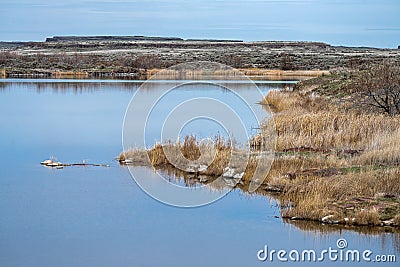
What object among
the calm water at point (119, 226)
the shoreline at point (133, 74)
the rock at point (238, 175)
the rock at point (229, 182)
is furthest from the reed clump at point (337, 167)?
the shoreline at point (133, 74)

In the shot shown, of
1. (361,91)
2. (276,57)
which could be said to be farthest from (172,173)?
(276,57)

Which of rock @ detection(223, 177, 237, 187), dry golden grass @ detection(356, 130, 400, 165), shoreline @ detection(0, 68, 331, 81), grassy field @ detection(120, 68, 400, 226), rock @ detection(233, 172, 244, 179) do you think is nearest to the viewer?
grassy field @ detection(120, 68, 400, 226)

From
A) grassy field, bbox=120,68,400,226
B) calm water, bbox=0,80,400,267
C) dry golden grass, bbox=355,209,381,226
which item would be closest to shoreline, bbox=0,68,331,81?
grassy field, bbox=120,68,400,226

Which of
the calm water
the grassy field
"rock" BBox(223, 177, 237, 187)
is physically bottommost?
the calm water

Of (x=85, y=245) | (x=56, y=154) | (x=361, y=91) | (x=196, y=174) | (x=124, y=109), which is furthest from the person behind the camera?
(x=124, y=109)

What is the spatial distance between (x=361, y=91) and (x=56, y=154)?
9372 millimetres

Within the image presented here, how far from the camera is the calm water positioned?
9609 millimetres

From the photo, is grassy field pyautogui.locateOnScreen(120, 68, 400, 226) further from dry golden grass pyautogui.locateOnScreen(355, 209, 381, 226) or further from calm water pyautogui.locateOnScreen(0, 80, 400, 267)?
calm water pyautogui.locateOnScreen(0, 80, 400, 267)

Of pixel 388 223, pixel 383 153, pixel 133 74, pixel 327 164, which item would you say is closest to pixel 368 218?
pixel 388 223

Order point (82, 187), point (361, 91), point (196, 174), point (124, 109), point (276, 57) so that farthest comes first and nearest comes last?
point (276, 57)
point (124, 109)
point (361, 91)
point (196, 174)
point (82, 187)

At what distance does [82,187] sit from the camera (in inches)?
533

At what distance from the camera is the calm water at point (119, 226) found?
961 cm

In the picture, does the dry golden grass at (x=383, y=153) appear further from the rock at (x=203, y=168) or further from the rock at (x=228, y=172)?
the rock at (x=203, y=168)

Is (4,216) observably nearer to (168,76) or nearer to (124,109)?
(124,109)
